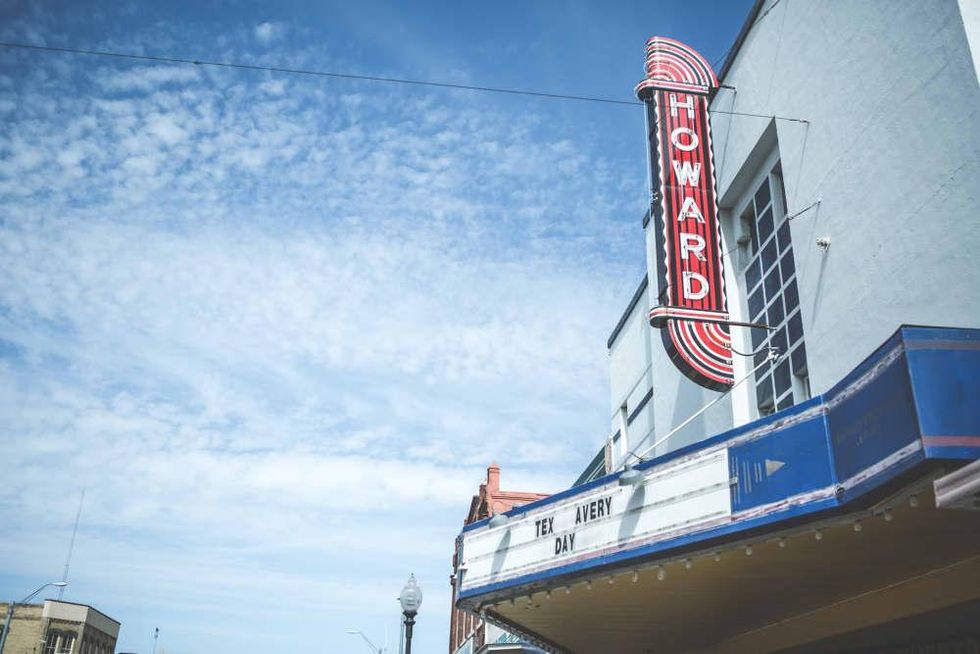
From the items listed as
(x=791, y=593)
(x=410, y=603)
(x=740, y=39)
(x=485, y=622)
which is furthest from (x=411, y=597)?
(x=485, y=622)

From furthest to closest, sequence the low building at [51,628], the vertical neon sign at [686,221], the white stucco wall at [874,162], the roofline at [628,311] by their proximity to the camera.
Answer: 1. the low building at [51,628]
2. the roofline at [628,311]
3. the vertical neon sign at [686,221]
4. the white stucco wall at [874,162]

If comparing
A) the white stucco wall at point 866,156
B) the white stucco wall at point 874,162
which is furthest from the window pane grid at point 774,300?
the white stucco wall at point 874,162

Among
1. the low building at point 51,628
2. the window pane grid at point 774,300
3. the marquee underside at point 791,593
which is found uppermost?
the low building at point 51,628

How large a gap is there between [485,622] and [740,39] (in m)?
19.1

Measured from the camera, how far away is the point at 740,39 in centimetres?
1482

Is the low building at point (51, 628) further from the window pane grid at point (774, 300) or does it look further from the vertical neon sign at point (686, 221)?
the vertical neon sign at point (686, 221)

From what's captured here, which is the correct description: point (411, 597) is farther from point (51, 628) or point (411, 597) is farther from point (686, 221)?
point (51, 628)

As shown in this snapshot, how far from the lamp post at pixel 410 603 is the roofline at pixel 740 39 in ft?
33.2

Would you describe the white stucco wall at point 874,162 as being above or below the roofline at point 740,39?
below

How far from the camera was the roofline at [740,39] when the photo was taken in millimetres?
14277

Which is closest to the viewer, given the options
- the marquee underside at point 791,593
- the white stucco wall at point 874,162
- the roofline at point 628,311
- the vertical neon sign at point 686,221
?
the marquee underside at point 791,593

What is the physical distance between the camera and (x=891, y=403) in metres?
6.93

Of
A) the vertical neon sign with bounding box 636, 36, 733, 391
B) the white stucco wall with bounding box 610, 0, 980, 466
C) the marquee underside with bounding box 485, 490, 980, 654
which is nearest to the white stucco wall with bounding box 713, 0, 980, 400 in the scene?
the white stucco wall with bounding box 610, 0, 980, 466

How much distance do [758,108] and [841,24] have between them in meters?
2.32
